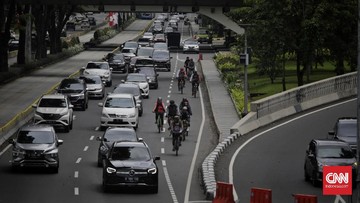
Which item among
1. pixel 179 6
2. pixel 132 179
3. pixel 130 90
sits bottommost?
pixel 132 179

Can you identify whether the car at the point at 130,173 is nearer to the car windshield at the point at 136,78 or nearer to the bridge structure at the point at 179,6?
the car windshield at the point at 136,78

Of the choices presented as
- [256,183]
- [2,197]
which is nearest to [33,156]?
[2,197]

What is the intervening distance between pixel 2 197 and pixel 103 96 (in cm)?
3064

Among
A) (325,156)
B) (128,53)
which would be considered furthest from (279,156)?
(128,53)

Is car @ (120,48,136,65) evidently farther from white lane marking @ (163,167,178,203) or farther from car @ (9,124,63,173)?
car @ (9,124,63,173)

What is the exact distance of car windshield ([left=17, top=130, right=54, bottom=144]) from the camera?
35.6 m

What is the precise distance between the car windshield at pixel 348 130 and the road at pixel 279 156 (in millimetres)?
1757

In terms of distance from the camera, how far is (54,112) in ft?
154

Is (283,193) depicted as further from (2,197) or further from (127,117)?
(127,117)

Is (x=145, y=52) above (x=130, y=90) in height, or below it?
below

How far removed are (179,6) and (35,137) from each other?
200 ft

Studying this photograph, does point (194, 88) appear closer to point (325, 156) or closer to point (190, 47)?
point (325, 156)

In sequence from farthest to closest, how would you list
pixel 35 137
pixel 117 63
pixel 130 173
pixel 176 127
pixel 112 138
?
pixel 117 63
pixel 176 127
pixel 112 138
pixel 35 137
pixel 130 173

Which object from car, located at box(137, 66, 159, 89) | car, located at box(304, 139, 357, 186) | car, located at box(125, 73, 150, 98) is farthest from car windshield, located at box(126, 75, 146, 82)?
car, located at box(304, 139, 357, 186)
